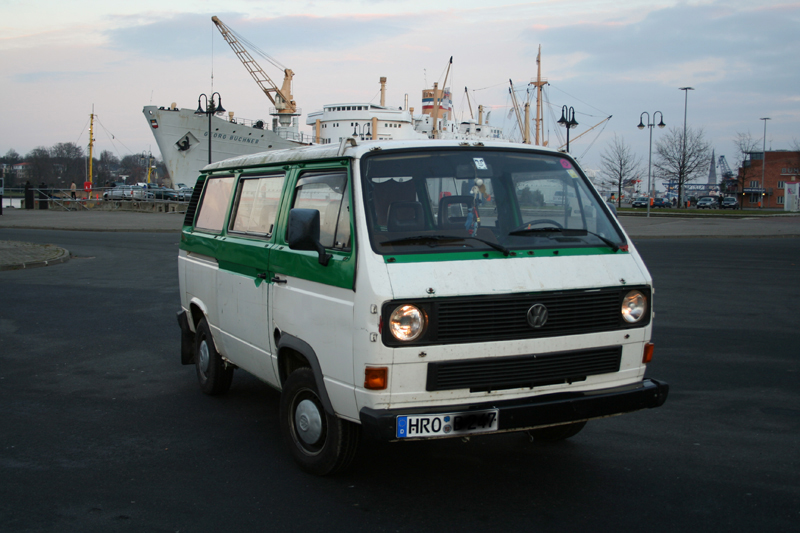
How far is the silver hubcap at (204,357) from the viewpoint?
6.46 meters

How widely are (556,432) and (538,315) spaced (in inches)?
57.4

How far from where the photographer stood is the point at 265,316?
5039 mm

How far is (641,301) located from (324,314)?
6.18 ft

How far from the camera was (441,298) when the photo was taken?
385cm

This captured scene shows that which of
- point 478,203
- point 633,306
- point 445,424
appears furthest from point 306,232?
point 633,306

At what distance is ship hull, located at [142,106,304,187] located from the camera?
61.6 m

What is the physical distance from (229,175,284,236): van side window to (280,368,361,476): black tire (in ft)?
3.90

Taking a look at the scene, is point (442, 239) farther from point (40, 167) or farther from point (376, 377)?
point (40, 167)

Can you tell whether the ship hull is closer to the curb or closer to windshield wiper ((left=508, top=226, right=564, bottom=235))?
the curb

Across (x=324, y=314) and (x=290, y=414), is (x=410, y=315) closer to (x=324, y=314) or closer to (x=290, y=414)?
(x=324, y=314)

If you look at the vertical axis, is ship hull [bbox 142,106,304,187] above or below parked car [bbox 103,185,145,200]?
above

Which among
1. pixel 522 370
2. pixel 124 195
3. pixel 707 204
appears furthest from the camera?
pixel 707 204

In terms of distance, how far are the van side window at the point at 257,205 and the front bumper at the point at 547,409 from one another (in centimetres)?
190

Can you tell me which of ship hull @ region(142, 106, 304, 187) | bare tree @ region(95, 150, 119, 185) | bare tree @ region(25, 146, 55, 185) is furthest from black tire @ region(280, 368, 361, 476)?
bare tree @ region(95, 150, 119, 185)
